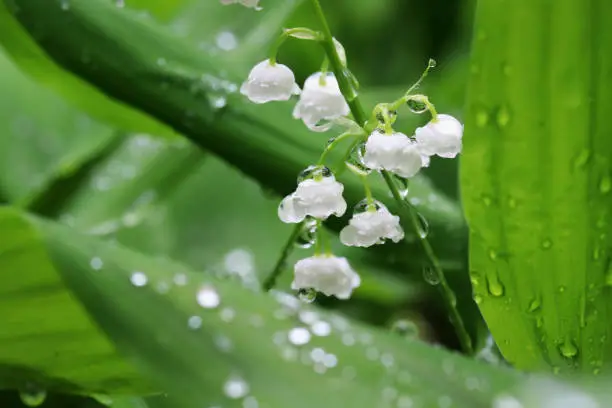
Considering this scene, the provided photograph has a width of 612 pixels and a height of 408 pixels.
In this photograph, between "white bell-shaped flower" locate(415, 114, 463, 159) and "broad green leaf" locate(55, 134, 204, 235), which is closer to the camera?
"white bell-shaped flower" locate(415, 114, 463, 159)

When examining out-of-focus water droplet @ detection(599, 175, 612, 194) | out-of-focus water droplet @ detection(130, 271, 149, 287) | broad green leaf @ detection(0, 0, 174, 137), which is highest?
out-of-focus water droplet @ detection(599, 175, 612, 194)

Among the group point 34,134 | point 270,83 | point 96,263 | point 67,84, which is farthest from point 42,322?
point 34,134

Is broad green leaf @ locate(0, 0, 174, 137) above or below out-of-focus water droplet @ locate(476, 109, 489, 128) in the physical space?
below

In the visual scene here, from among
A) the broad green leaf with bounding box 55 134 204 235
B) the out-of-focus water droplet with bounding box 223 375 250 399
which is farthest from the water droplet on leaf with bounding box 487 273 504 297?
the broad green leaf with bounding box 55 134 204 235

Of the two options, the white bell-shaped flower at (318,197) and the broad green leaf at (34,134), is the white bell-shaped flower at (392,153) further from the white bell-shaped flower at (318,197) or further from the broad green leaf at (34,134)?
the broad green leaf at (34,134)

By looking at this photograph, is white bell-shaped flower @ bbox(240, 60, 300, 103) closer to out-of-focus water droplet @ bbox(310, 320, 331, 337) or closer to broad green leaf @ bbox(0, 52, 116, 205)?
out-of-focus water droplet @ bbox(310, 320, 331, 337)

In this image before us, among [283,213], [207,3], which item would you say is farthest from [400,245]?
[207,3]

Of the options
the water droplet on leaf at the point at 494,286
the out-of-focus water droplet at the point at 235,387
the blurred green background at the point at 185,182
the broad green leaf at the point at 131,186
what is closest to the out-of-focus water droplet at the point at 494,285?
the water droplet on leaf at the point at 494,286
